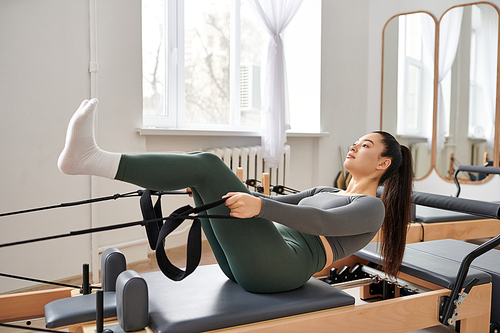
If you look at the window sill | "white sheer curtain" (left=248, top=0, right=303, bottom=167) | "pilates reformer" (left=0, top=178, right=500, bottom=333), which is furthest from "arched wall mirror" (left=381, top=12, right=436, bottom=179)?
"pilates reformer" (left=0, top=178, right=500, bottom=333)

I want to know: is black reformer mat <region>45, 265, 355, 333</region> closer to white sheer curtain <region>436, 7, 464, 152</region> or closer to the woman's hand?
the woman's hand

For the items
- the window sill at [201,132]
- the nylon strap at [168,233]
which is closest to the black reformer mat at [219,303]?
the nylon strap at [168,233]

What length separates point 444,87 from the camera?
456 centimetres

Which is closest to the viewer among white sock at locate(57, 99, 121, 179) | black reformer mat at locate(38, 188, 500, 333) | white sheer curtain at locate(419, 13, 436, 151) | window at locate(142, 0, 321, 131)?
white sock at locate(57, 99, 121, 179)

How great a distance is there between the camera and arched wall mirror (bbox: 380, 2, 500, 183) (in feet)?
14.1

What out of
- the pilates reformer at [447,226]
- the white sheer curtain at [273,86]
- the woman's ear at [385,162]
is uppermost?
the white sheer curtain at [273,86]

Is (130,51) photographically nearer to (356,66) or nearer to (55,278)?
(55,278)

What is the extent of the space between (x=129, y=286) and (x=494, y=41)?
439 cm

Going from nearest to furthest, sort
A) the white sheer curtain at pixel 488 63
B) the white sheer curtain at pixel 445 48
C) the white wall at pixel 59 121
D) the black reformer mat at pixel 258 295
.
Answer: the black reformer mat at pixel 258 295, the white wall at pixel 59 121, the white sheer curtain at pixel 488 63, the white sheer curtain at pixel 445 48

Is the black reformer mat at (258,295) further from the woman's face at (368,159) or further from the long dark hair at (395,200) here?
the woman's face at (368,159)

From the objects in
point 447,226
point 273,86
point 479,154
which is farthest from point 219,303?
point 479,154

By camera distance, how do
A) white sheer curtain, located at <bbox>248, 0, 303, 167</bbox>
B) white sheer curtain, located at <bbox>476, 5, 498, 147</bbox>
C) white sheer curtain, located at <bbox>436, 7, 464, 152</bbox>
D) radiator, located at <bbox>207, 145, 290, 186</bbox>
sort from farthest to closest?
white sheer curtain, located at <bbox>436, 7, 464, 152</bbox>, white sheer curtain, located at <bbox>476, 5, 498, 147</bbox>, white sheer curtain, located at <bbox>248, 0, 303, 167</bbox>, radiator, located at <bbox>207, 145, 290, 186</bbox>

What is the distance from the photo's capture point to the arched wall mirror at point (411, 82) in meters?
4.66

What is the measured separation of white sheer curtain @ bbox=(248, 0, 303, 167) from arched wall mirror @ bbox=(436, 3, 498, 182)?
6.15ft
